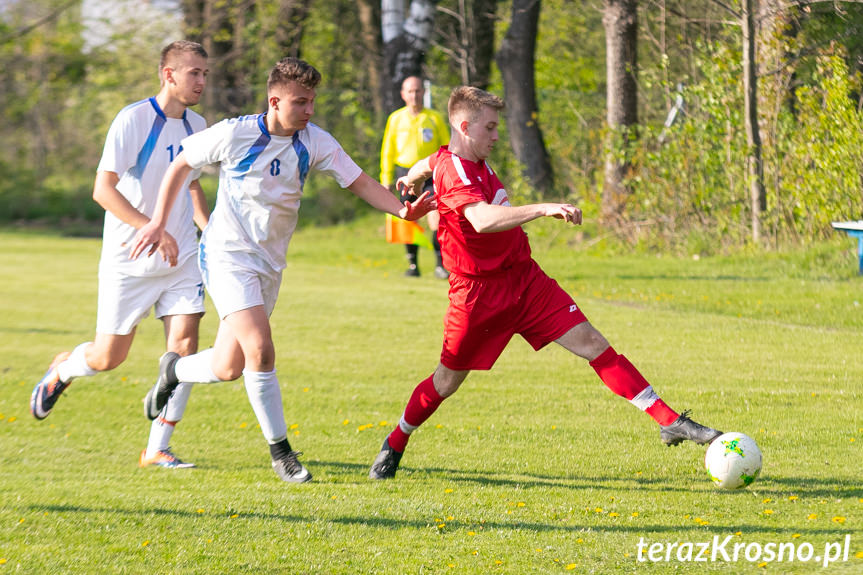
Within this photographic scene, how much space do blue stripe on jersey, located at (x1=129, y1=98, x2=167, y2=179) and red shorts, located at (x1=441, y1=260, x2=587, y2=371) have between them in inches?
76.6

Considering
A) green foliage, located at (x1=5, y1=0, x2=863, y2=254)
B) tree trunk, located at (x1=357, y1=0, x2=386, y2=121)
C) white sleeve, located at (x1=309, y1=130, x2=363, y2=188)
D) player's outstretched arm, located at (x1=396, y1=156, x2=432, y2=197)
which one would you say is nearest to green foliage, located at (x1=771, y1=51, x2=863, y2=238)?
green foliage, located at (x1=5, y1=0, x2=863, y2=254)

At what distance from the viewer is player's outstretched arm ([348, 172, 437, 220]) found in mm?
5711

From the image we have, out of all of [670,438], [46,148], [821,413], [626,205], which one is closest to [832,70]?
[626,205]

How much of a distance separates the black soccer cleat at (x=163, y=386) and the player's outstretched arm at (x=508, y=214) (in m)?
1.94

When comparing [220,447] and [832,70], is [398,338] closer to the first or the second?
[220,447]

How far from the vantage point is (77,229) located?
26047 millimetres

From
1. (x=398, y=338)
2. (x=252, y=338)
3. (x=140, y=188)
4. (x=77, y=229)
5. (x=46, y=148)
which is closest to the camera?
(x=252, y=338)

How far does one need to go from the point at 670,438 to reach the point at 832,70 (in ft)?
34.3

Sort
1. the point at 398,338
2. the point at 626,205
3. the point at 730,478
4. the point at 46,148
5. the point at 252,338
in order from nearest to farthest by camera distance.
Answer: the point at 730,478 → the point at 252,338 → the point at 398,338 → the point at 626,205 → the point at 46,148

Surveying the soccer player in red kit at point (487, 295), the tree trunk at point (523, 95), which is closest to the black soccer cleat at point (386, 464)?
the soccer player in red kit at point (487, 295)

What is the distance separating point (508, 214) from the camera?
5000 millimetres

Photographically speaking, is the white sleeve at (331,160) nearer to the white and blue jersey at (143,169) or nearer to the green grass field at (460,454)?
the white and blue jersey at (143,169)

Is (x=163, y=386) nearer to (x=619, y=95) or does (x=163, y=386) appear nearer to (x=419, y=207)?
(x=419, y=207)

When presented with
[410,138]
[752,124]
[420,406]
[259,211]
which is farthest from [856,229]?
[259,211]
